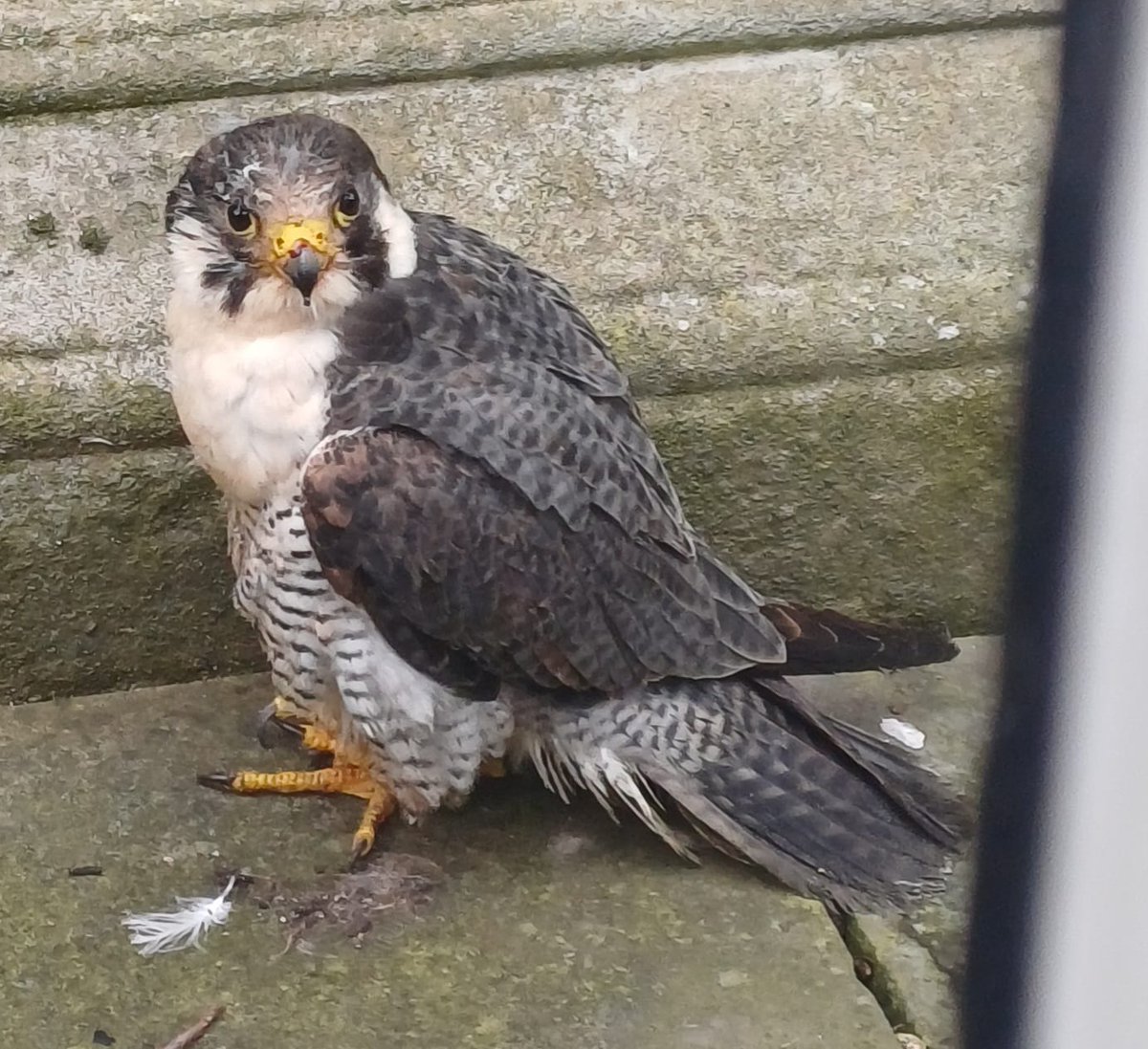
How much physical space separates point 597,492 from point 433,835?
0.60 metres

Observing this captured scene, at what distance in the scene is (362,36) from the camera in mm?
2508

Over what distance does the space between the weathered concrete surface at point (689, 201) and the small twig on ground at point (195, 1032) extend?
90cm

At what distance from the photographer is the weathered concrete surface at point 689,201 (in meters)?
2.42

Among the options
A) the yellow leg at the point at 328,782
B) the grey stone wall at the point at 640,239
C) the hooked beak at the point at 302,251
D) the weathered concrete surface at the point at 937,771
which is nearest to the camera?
the hooked beak at the point at 302,251

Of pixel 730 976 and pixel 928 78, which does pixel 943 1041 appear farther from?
pixel 928 78

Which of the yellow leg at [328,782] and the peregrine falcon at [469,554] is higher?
the peregrine falcon at [469,554]

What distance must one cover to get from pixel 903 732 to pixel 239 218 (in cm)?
132

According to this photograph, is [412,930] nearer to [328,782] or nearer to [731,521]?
[328,782]

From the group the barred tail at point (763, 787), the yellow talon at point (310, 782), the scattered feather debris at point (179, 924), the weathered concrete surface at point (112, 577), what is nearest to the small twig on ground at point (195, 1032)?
the scattered feather debris at point (179, 924)

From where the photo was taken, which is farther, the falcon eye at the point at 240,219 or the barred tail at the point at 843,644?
the barred tail at the point at 843,644

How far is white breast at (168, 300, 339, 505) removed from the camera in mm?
2018

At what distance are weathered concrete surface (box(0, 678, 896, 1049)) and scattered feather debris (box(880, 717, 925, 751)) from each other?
0.43 metres

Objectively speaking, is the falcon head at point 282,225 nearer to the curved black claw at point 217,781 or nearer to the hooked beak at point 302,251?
the hooked beak at point 302,251

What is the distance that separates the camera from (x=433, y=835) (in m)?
2.31
